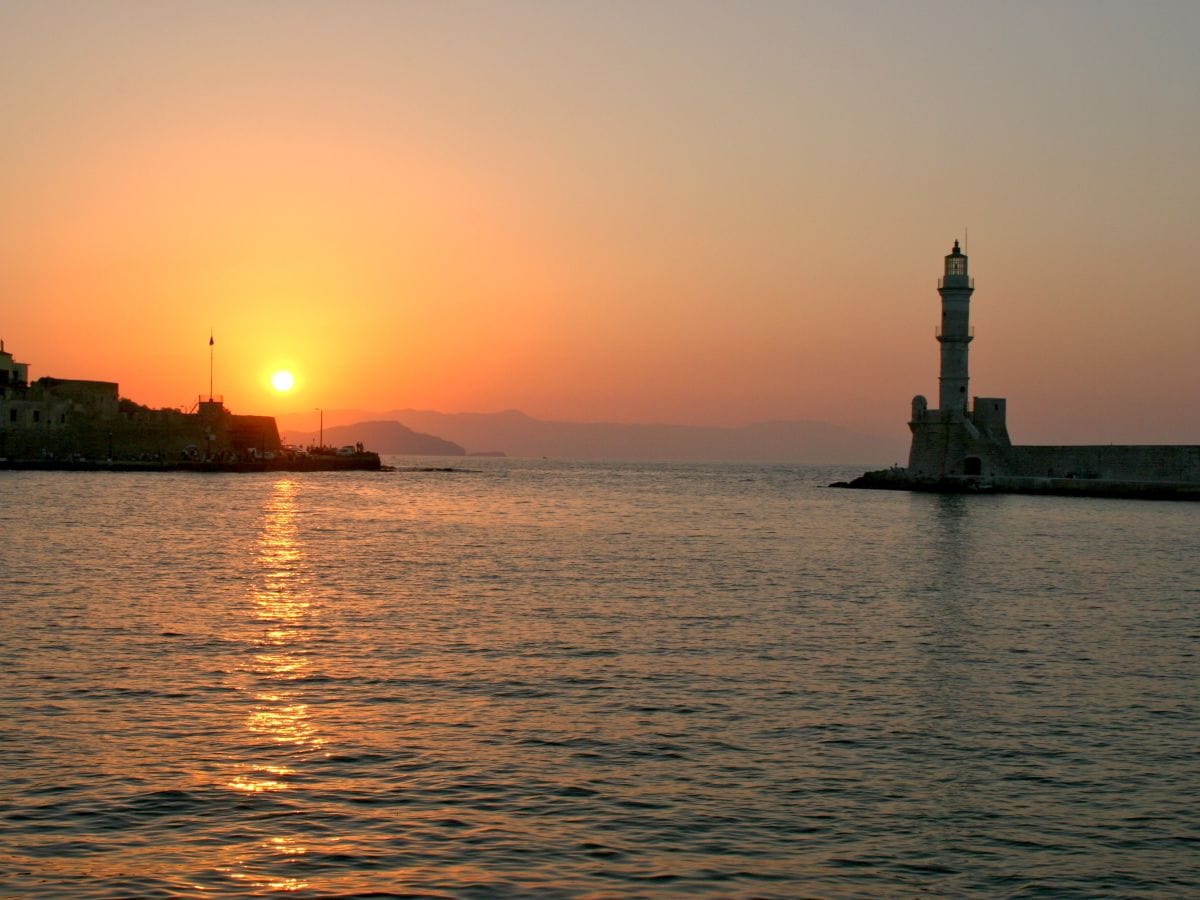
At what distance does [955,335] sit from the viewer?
84688mm

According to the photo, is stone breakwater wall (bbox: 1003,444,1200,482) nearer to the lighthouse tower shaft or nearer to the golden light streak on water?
the lighthouse tower shaft

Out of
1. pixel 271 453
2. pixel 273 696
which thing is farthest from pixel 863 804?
pixel 271 453

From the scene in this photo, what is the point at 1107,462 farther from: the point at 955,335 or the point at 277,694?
the point at 277,694

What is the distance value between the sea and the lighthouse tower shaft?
5302cm

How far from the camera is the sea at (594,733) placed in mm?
9930

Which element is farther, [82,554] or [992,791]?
[82,554]

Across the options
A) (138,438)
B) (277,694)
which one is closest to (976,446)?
(277,694)

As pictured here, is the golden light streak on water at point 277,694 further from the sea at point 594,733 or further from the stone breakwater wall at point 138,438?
the stone breakwater wall at point 138,438

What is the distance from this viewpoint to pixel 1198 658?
19.8 meters

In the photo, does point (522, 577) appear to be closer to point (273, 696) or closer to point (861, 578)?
point (861, 578)

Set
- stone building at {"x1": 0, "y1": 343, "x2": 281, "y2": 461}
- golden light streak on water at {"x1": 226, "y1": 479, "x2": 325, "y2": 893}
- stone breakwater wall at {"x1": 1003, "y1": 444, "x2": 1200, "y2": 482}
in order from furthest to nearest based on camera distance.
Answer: stone building at {"x1": 0, "y1": 343, "x2": 281, "y2": 461}, stone breakwater wall at {"x1": 1003, "y1": 444, "x2": 1200, "y2": 482}, golden light streak on water at {"x1": 226, "y1": 479, "x2": 325, "y2": 893}

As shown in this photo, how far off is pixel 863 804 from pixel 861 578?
71.3 ft

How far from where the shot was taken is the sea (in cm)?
993

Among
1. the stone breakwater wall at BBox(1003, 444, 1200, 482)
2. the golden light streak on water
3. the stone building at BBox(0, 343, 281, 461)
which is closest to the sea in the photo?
the golden light streak on water
